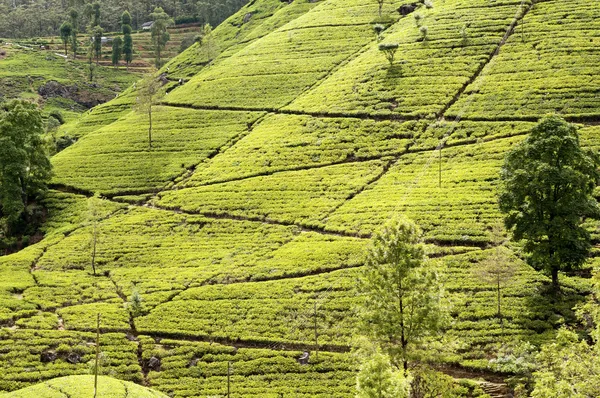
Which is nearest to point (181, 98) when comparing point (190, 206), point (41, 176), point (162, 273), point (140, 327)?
point (41, 176)

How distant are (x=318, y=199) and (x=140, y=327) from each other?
102ft

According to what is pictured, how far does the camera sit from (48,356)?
174 ft

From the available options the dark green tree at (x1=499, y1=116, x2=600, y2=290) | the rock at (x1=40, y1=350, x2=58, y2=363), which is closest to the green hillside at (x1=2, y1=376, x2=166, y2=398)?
the rock at (x1=40, y1=350, x2=58, y2=363)

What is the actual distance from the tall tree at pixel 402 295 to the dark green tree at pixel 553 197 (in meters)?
17.0

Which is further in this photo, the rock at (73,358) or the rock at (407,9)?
the rock at (407,9)

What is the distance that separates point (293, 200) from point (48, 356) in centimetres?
3743

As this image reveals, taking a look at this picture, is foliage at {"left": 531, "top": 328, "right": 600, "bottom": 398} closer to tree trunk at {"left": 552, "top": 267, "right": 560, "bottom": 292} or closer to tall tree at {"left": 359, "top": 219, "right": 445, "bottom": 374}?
tall tree at {"left": 359, "top": 219, "right": 445, "bottom": 374}

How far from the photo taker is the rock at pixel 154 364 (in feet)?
169

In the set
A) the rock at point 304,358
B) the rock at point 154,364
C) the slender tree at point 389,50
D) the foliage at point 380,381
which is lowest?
the rock at point 154,364

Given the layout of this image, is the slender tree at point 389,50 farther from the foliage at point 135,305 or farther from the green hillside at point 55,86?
the green hillside at point 55,86

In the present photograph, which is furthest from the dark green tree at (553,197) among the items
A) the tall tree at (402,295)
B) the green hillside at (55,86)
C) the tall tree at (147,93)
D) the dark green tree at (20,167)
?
the green hillside at (55,86)

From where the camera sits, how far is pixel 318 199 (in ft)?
265

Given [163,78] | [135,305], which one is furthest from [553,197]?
[163,78]

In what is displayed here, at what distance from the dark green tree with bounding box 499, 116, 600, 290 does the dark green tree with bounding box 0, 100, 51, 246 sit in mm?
66927
